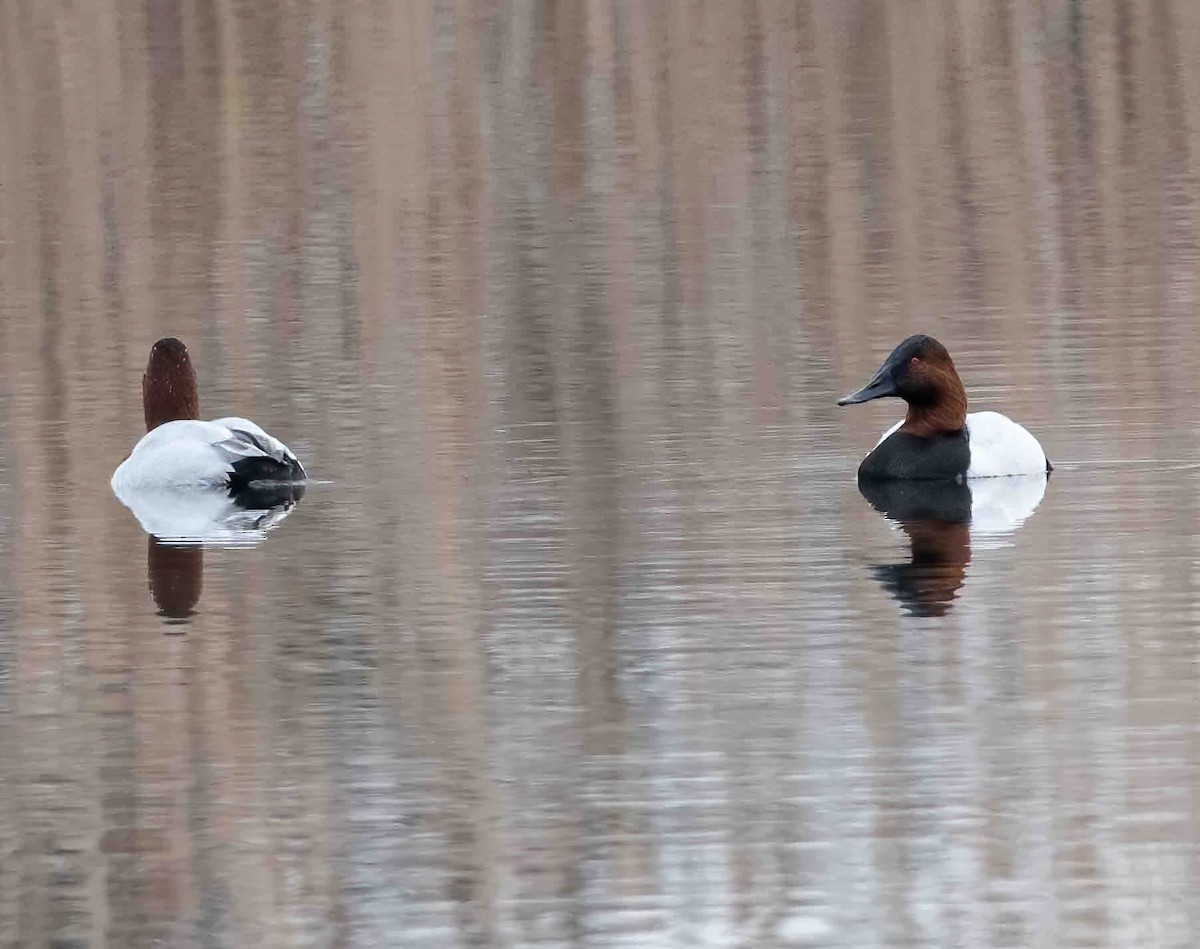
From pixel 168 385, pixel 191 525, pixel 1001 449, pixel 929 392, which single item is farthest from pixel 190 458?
pixel 1001 449

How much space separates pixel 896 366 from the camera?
13047mm

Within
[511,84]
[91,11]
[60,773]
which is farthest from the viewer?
[91,11]

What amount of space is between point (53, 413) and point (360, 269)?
654 cm

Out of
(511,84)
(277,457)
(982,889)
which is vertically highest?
(511,84)

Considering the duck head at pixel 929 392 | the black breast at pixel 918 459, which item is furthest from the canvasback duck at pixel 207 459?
the duck head at pixel 929 392

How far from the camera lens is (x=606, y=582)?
10258 mm

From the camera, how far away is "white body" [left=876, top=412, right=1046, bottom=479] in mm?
12336

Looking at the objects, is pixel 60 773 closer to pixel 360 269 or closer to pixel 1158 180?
pixel 360 269

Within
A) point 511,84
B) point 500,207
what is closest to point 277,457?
point 500,207

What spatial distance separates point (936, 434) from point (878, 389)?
405 millimetres

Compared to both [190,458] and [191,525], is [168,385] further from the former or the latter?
[191,525]

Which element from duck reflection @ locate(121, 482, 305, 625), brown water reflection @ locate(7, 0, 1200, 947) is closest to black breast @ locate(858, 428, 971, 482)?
brown water reflection @ locate(7, 0, 1200, 947)

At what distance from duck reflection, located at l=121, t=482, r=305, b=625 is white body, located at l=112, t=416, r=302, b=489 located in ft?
0.20

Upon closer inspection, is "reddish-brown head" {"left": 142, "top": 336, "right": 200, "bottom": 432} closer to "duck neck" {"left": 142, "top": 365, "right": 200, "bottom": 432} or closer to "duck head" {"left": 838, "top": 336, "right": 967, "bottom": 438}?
"duck neck" {"left": 142, "top": 365, "right": 200, "bottom": 432}
